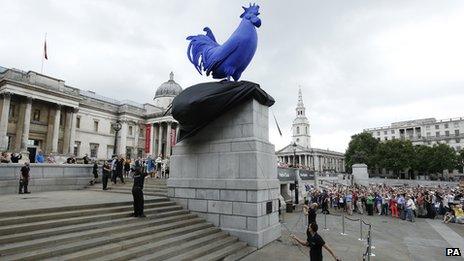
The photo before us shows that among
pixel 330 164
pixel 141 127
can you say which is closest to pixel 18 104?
pixel 141 127

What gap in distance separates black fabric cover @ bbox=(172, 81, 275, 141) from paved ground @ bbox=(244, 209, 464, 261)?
512cm

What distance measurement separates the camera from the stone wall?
44.9 ft

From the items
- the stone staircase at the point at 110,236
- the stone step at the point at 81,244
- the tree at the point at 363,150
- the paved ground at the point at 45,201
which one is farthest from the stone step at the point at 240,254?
the tree at the point at 363,150

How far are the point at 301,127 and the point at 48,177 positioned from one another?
4321 inches

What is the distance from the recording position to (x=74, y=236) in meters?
6.87

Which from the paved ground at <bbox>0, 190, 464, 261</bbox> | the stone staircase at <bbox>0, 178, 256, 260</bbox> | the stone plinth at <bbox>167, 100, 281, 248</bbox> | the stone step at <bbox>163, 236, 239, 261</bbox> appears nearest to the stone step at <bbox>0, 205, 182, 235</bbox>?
the stone staircase at <bbox>0, 178, 256, 260</bbox>

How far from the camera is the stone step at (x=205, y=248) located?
25.1 ft

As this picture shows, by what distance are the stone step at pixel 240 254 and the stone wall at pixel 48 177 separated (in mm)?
11356

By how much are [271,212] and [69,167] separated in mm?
12048

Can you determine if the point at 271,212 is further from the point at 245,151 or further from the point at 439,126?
the point at 439,126

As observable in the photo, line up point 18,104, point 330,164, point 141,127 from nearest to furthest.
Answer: point 18,104
point 141,127
point 330,164

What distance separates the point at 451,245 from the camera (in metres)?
11.9

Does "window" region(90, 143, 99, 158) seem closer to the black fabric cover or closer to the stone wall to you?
the stone wall

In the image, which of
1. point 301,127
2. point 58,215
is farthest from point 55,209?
point 301,127
